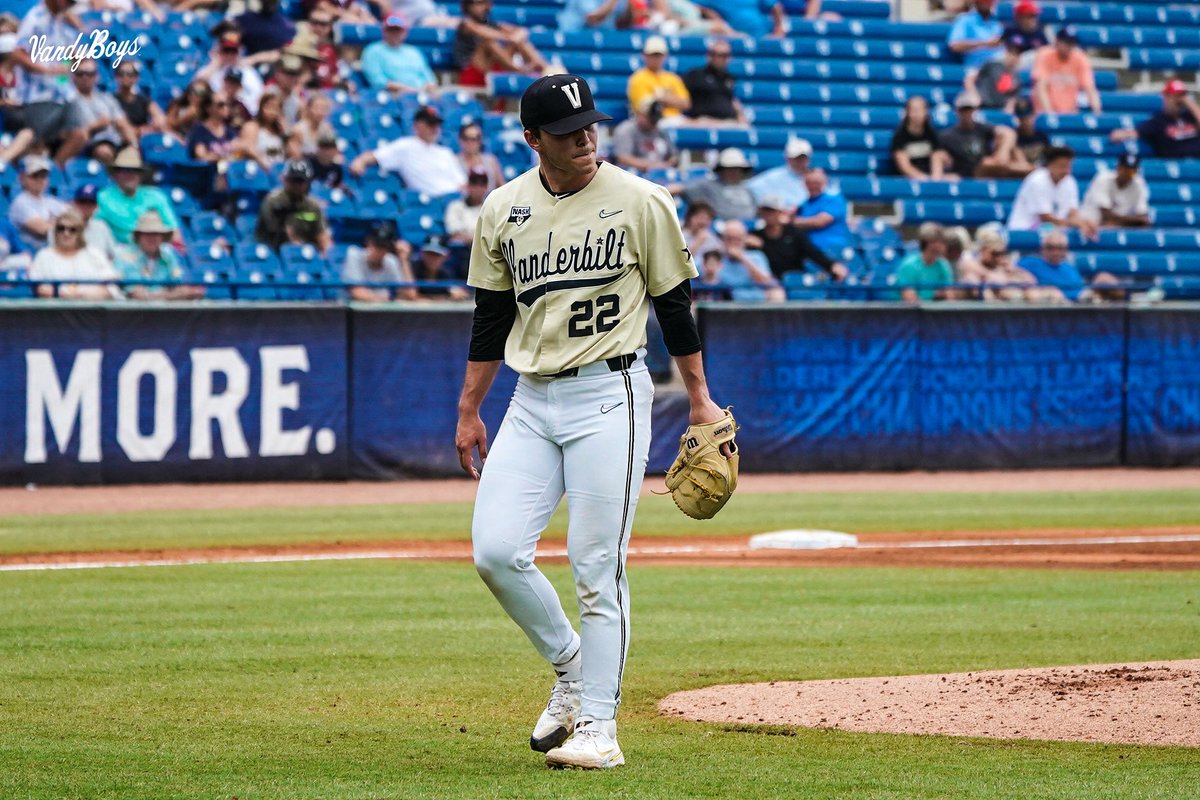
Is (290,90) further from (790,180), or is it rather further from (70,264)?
(790,180)

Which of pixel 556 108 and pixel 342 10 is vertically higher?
pixel 342 10

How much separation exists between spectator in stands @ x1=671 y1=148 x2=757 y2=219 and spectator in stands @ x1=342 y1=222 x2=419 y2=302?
12.0ft

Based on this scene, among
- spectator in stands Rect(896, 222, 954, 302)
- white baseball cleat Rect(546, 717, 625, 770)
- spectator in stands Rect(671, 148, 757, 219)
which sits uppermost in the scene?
spectator in stands Rect(671, 148, 757, 219)

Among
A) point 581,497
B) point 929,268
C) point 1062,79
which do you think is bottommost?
point 581,497

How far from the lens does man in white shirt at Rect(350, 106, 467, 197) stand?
17234 mm

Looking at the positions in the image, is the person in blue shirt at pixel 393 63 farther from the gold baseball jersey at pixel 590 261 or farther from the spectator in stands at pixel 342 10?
the gold baseball jersey at pixel 590 261

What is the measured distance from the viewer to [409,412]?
1519cm

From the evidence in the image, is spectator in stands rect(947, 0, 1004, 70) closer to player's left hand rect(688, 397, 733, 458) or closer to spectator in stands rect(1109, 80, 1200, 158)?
spectator in stands rect(1109, 80, 1200, 158)

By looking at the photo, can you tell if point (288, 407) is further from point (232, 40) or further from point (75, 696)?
point (75, 696)

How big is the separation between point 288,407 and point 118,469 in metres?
1.51

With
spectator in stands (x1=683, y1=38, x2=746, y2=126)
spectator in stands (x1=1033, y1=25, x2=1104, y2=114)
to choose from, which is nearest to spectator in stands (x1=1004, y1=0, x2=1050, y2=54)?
spectator in stands (x1=1033, y1=25, x2=1104, y2=114)

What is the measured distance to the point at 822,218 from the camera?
60.1 feet

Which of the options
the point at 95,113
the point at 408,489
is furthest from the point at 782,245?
the point at 95,113

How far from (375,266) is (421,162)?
6.65ft
